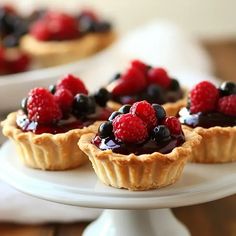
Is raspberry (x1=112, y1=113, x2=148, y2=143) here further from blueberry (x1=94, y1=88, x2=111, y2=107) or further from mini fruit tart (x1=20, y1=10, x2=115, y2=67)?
mini fruit tart (x1=20, y1=10, x2=115, y2=67)

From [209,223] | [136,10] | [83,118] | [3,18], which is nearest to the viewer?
[83,118]

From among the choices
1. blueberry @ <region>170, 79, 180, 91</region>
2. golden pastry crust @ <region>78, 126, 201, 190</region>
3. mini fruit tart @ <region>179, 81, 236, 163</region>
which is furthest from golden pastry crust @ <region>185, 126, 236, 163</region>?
blueberry @ <region>170, 79, 180, 91</region>

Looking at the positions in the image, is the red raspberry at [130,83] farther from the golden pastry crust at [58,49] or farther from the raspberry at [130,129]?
the golden pastry crust at [58,49]

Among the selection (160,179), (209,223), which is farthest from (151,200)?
(209,223)

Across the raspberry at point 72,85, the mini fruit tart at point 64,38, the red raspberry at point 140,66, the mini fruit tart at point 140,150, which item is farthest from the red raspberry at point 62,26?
the mini fruit tart at point 140,150

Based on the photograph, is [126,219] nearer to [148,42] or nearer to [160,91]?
[160,91]
